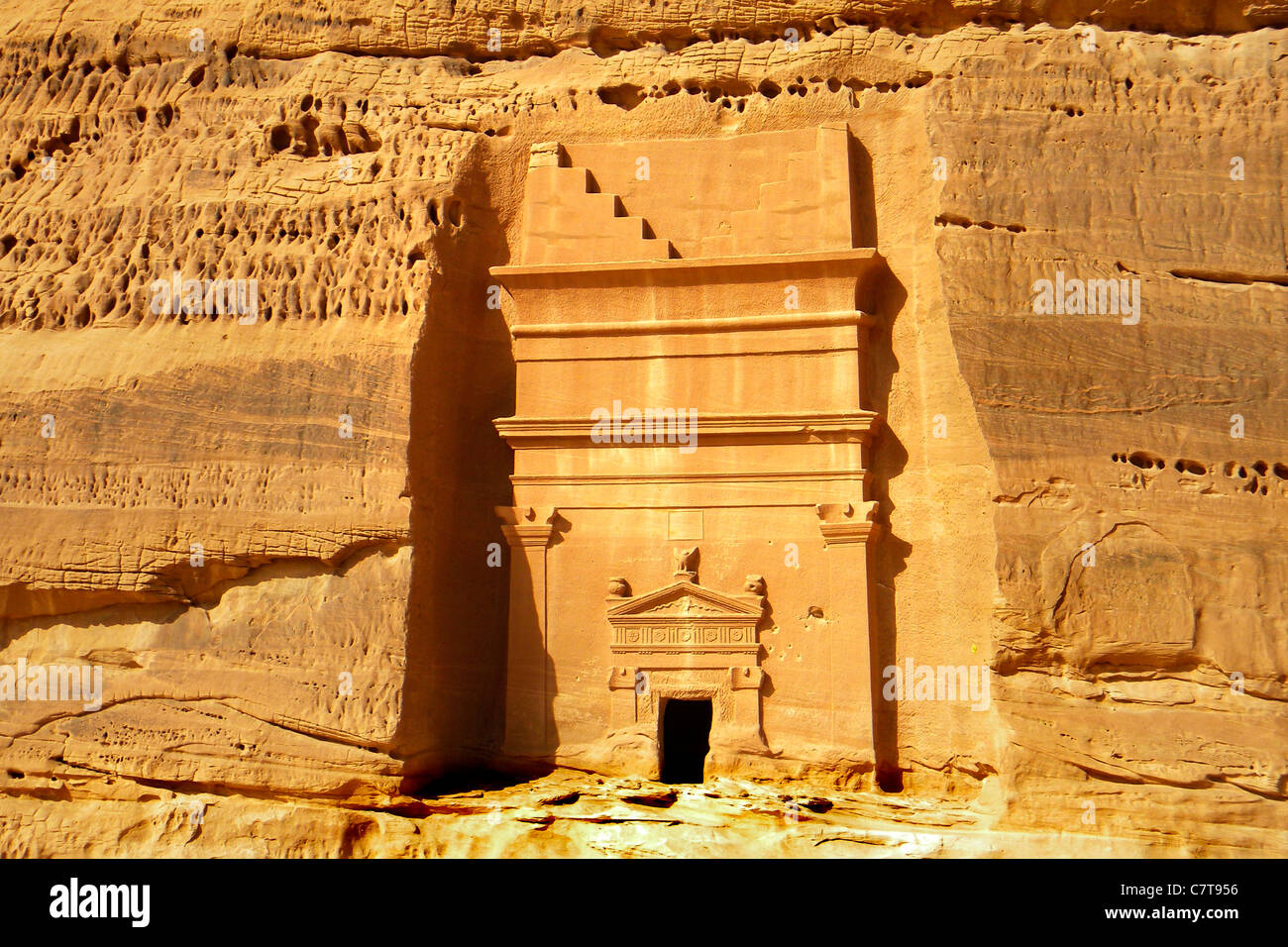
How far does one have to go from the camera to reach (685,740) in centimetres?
1011

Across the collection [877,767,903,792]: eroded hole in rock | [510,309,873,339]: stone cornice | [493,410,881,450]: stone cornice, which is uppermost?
[510,309,873,339]: stone cornice

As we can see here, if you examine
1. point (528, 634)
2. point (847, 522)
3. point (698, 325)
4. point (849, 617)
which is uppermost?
point (698, 325)

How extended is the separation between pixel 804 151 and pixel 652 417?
246 cm

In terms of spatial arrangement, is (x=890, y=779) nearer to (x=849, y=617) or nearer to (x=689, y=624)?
(x=849, y=617)

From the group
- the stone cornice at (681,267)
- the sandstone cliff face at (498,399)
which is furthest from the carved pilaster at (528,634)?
the stone cornice at (681,267)

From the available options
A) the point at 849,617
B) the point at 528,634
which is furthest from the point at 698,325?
the point at 528,634

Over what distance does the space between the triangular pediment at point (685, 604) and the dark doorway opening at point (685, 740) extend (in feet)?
3.20

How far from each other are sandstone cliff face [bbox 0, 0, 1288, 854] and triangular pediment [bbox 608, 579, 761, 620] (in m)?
0.36

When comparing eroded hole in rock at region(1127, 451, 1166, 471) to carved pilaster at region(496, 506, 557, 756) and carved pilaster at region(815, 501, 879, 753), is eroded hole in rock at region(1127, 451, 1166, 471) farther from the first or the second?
carved pilaster at region(496, 506, 557, 756)

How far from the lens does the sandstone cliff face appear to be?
8016mm

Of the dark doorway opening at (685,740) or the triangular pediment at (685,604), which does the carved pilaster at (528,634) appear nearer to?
the triangular pediment at (685,604)

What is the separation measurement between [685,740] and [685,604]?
1751 millimetres

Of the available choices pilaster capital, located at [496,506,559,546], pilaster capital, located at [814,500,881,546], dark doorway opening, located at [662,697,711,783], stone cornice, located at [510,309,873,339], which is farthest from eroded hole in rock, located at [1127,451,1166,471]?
pilaster capital, located at [496,506,559,546]

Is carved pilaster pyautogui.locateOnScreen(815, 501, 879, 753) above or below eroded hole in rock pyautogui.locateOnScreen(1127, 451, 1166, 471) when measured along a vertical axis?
below
